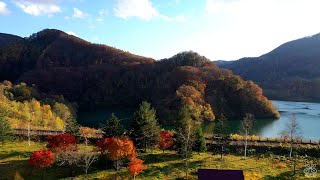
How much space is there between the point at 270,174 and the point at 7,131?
45.1 m

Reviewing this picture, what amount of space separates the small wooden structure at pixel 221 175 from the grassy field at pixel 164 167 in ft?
34.3

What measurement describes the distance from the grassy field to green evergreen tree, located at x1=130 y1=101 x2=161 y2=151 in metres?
2.33

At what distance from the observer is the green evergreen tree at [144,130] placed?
6097 cm

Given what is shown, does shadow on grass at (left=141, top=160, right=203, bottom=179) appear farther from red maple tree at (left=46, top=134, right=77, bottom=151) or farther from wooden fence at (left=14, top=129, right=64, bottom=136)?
wooden fence at (left=14, top=129, right=64, bottom=136)

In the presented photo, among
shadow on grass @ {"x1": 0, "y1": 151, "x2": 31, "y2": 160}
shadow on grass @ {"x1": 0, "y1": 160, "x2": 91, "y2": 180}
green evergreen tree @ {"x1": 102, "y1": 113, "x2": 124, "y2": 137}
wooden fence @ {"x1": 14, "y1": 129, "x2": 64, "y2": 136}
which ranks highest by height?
green evergreen tree @ {"x1": 102, "y1": 113, "x2": 124, "y2": 137}

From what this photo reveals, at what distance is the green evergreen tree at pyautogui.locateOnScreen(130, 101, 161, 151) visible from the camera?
200 ft

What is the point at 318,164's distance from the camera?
56.8 metres

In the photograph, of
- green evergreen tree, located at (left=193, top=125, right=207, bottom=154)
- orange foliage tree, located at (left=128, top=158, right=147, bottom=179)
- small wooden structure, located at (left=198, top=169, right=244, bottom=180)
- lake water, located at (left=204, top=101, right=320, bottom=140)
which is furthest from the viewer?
lake water, located at (left=204, top=101, right=320, bottom=140)

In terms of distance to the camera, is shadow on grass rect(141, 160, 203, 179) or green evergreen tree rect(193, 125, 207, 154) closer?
shadow on grass rect(141, 160, 203, 179)

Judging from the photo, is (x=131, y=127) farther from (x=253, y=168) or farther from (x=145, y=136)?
(x=253, y=168)

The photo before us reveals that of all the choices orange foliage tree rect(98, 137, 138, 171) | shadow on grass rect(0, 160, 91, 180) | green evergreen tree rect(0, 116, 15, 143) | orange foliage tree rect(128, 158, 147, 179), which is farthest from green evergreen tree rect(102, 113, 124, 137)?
green evergreen tree rect(0, 116, 15, 143)

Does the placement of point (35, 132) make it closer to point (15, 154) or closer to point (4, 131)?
point (4, 131)

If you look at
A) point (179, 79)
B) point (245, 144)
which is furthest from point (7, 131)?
point (179, 79)

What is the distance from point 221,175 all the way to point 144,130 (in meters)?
23.3
